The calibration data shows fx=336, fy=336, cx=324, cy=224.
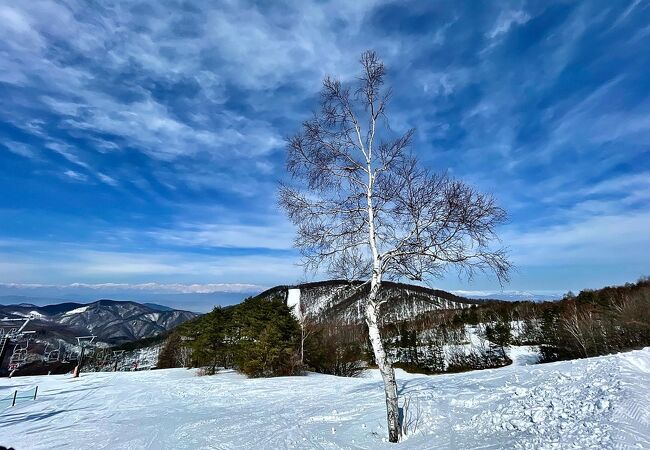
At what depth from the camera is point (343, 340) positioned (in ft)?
152

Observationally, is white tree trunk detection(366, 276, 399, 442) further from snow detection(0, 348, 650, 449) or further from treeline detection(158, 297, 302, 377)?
treeline detection(158, 297, 302, 377)

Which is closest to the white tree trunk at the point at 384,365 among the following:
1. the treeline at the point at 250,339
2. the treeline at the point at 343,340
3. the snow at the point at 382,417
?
the snow at the point at 382,417

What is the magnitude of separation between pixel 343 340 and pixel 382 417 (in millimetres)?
39718

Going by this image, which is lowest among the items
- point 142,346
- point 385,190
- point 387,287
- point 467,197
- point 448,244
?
point 142,346

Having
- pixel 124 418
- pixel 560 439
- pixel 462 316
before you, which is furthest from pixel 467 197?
pixel 462 316

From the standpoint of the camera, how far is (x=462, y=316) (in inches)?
3752

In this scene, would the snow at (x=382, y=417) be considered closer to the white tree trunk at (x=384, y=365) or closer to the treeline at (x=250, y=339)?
the white tree trunk at (x=384, y=365)

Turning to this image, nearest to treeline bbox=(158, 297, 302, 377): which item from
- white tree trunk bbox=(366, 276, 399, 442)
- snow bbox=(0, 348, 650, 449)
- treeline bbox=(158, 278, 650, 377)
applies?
treeline bbox=(158, 278, 650, 377)

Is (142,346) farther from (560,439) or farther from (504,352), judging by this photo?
(560,439)

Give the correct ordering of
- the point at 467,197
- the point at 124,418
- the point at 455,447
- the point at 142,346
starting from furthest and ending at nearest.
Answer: the point at 142,346
the point at 124,418
the point at 467,197
the point at 455,447

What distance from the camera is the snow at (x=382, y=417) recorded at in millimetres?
5727

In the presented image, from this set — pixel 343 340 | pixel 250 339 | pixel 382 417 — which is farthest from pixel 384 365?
pixel 343 340

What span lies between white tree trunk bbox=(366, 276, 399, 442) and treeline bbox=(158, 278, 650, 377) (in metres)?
1.16

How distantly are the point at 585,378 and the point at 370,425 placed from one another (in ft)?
16.3
